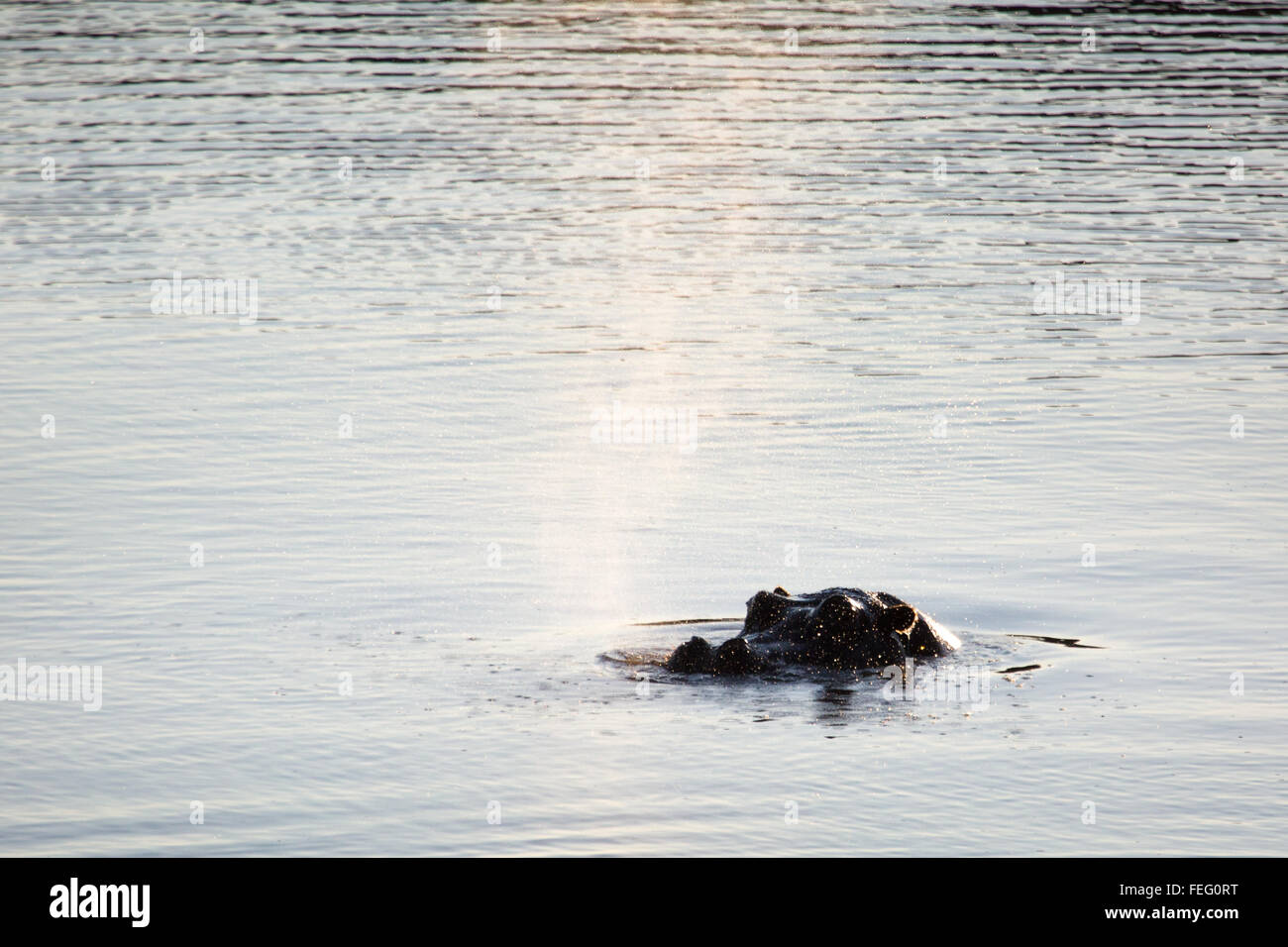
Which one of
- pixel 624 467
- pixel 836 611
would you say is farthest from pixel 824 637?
pixel 624 467

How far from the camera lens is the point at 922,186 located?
3522 cm

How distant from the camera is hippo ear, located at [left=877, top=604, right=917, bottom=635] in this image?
47.2 ft

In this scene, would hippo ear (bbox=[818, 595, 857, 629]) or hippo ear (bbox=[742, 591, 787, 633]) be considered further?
hippo ear (bbox=[742, 591, 787, 633])

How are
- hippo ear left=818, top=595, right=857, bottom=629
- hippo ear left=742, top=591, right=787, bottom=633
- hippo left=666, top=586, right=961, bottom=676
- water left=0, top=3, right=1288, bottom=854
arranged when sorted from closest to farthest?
water left=0, top=3, right=1288, bottom=854, hippo left=666, top=586, right=961, bottom=676, hippo ear left=818, top=595, right=857, bottom=629, hippo ear left=742, top=591, right=787, bottom=633

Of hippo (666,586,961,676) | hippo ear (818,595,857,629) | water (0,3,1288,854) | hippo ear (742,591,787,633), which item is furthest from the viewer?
hippo ear (742,591,787,633)

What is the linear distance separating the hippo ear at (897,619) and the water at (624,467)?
53cm

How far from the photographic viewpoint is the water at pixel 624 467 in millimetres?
12359

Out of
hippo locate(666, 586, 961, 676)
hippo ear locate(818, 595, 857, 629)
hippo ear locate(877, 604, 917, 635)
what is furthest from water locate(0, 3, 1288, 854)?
hippo ear locate(877, 604, 917, 635)

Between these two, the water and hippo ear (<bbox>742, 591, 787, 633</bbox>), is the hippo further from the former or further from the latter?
the water

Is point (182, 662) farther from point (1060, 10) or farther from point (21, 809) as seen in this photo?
point (1060, 10)

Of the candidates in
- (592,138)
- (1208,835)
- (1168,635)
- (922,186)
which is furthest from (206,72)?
(1208,835)

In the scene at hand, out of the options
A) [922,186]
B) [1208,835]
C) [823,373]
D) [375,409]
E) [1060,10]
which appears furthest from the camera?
[1060,10]

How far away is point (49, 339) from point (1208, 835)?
53.9ft

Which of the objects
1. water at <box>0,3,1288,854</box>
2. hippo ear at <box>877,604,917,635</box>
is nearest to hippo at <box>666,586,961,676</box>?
hippo ear at <box>877,604,917,635</box>
